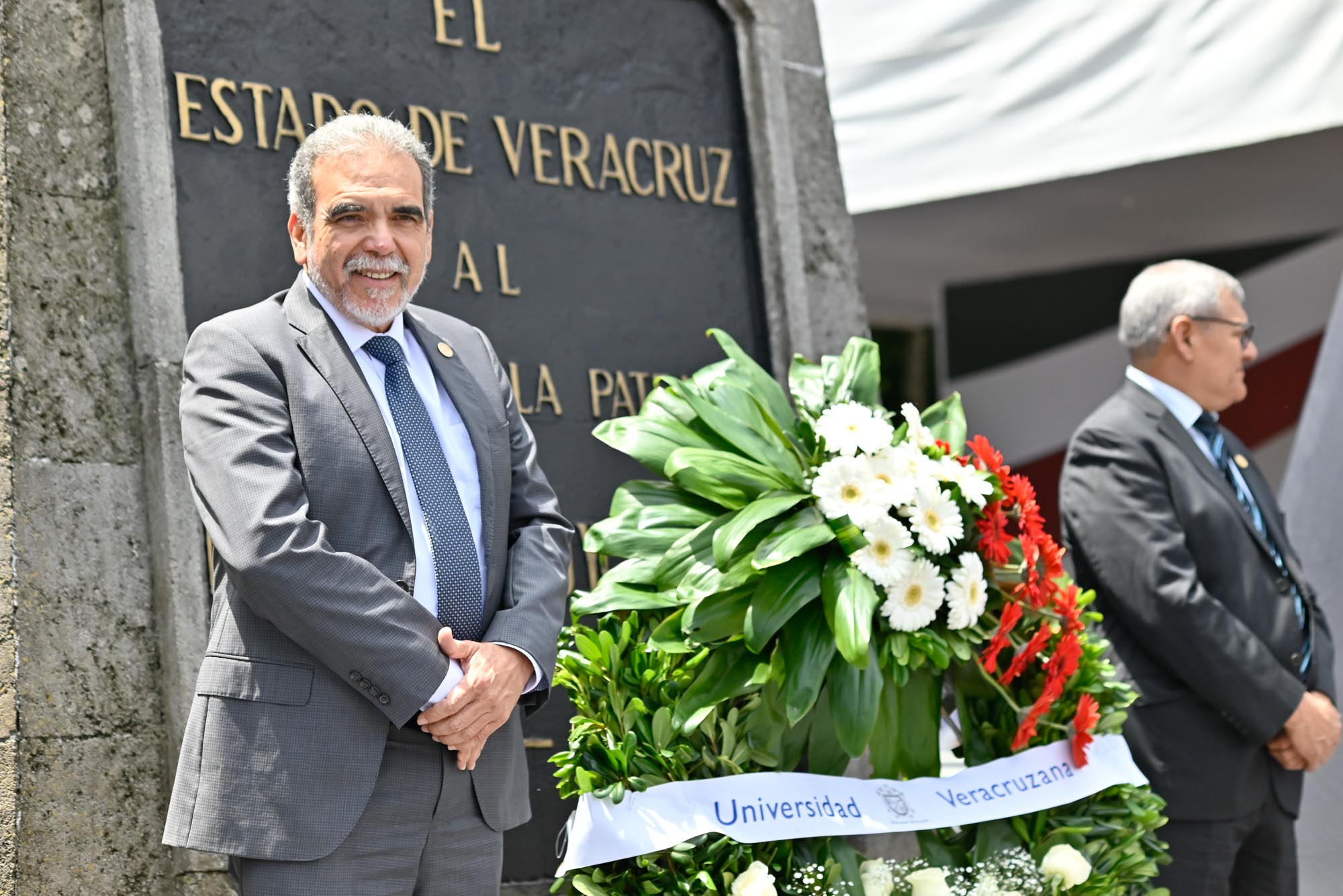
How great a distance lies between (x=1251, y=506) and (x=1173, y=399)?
345mm

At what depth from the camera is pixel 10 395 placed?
3100mm

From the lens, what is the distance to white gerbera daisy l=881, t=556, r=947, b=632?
3195 millimetres

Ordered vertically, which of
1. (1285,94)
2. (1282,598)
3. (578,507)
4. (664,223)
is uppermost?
(1285,94)

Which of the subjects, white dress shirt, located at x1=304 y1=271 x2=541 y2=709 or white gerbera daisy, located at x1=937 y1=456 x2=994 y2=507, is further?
white gerbera daisy, located at x1=937 y1=456 x2=994 y2=507

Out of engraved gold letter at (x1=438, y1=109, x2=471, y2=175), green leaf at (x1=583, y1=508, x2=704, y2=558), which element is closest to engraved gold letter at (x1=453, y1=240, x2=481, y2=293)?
engraved gold letter at (x1=438, y1=109, x2=471, y2=175)

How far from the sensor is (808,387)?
142 inches

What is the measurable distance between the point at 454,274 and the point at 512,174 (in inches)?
13.2

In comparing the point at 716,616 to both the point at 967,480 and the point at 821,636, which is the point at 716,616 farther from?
the point at 967,480

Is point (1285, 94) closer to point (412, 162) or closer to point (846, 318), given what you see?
point (846, 318)

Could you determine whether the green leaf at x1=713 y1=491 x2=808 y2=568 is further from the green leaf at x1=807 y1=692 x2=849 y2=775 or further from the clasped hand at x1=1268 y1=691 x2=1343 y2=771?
the clasped hand at x1=1268 y1=691 x2=1343 y2=771

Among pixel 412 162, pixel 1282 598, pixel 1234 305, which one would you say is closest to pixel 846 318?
pixel 1234 305

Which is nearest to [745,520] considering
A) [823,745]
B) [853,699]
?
[853,699]

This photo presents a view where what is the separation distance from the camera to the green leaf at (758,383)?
3.51 m

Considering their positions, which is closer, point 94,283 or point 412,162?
point 412,162
